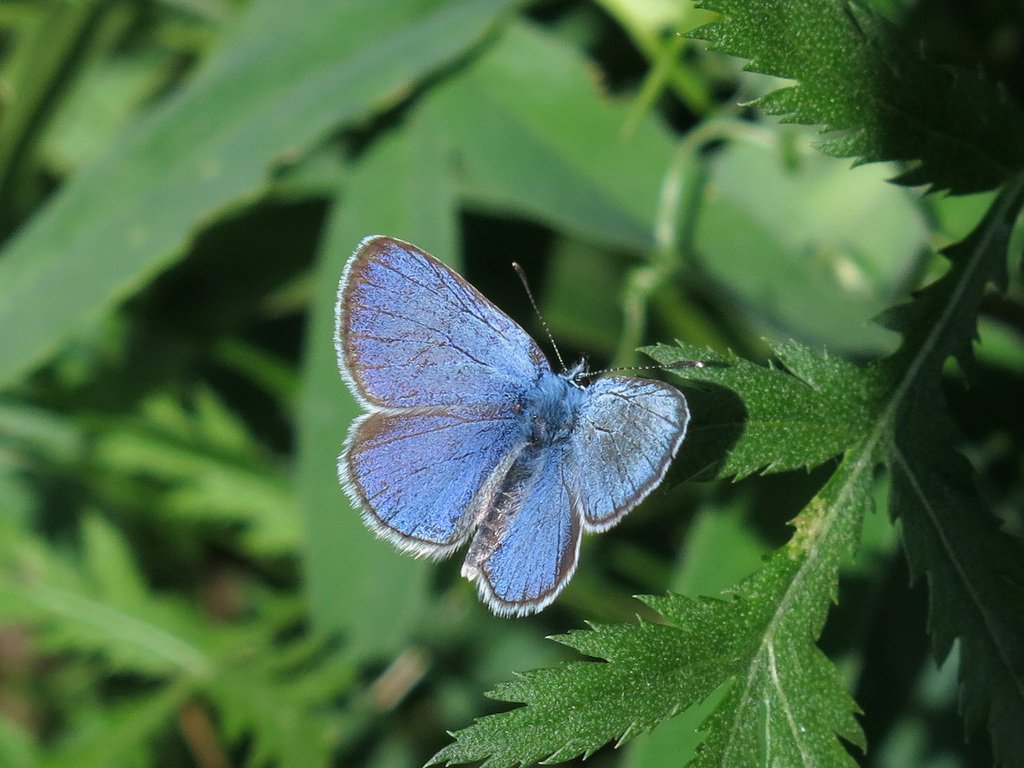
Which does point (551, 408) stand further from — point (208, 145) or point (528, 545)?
point (208, 145)

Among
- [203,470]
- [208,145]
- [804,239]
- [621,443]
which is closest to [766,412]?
[621,443]

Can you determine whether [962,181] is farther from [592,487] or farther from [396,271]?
[396,271]

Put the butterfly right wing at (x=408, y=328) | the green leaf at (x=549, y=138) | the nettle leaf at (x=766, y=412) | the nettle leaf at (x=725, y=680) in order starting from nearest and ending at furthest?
1. the nettle leaf at (x=725, y=680)
2. the nettle leaf at (x=766, y=412)
3. the butterfly right wing at (x=408, y=328)
4. the green leaf at (x=549, y=138)

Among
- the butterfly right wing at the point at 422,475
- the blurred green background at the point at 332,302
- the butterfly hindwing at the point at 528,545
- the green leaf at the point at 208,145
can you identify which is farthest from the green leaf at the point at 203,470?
the butterfly hindwing at the point at 528,545

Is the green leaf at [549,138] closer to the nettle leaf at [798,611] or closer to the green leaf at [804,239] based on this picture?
the green leaf at [804,239]

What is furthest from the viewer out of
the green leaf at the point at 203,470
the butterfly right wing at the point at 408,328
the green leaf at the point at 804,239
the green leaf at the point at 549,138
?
the green leaf at the point at 203,470

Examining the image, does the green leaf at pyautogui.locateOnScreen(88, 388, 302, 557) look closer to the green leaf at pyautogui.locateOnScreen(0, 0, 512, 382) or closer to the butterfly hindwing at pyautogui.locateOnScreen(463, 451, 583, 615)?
the green leaf at pyautogui.locateOnScreen(0, 0, 512, 382)
